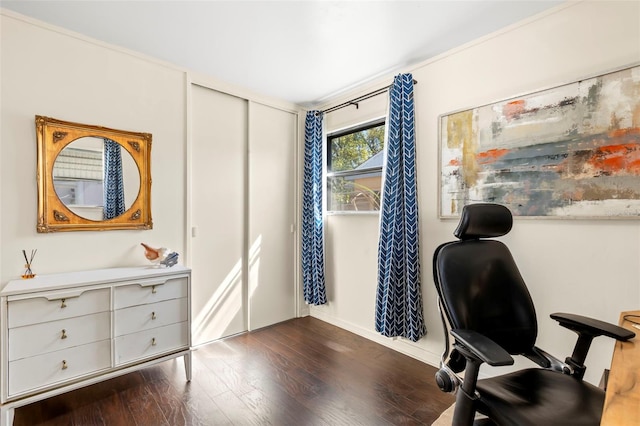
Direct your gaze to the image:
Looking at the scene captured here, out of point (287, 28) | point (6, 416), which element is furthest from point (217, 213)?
point (6, 416)

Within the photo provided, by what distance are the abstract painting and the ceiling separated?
58 cm

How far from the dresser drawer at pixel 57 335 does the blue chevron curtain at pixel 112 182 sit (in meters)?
0.79

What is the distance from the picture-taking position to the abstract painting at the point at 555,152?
1.59 m

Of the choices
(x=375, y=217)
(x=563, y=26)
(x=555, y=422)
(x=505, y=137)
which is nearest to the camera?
(x=555, y=422)

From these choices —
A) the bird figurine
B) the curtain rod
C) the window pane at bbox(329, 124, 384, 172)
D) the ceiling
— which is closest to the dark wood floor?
the bird figurine

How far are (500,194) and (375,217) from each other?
1107 millimetres

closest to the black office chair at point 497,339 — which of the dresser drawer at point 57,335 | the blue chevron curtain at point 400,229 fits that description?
the blue chevron curtain at point 400,229

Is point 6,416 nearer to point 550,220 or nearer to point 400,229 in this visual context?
point 400,229

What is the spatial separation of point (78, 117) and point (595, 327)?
3285 mm

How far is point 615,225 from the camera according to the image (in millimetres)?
1627

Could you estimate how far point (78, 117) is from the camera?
2.12m

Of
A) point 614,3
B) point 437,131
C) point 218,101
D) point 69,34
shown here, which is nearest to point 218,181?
point 218,101

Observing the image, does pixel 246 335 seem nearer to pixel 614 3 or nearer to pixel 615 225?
pixel 615 225

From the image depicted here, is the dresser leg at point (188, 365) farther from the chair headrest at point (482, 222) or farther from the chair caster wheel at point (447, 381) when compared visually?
the chair headrest at point (482, 222)
